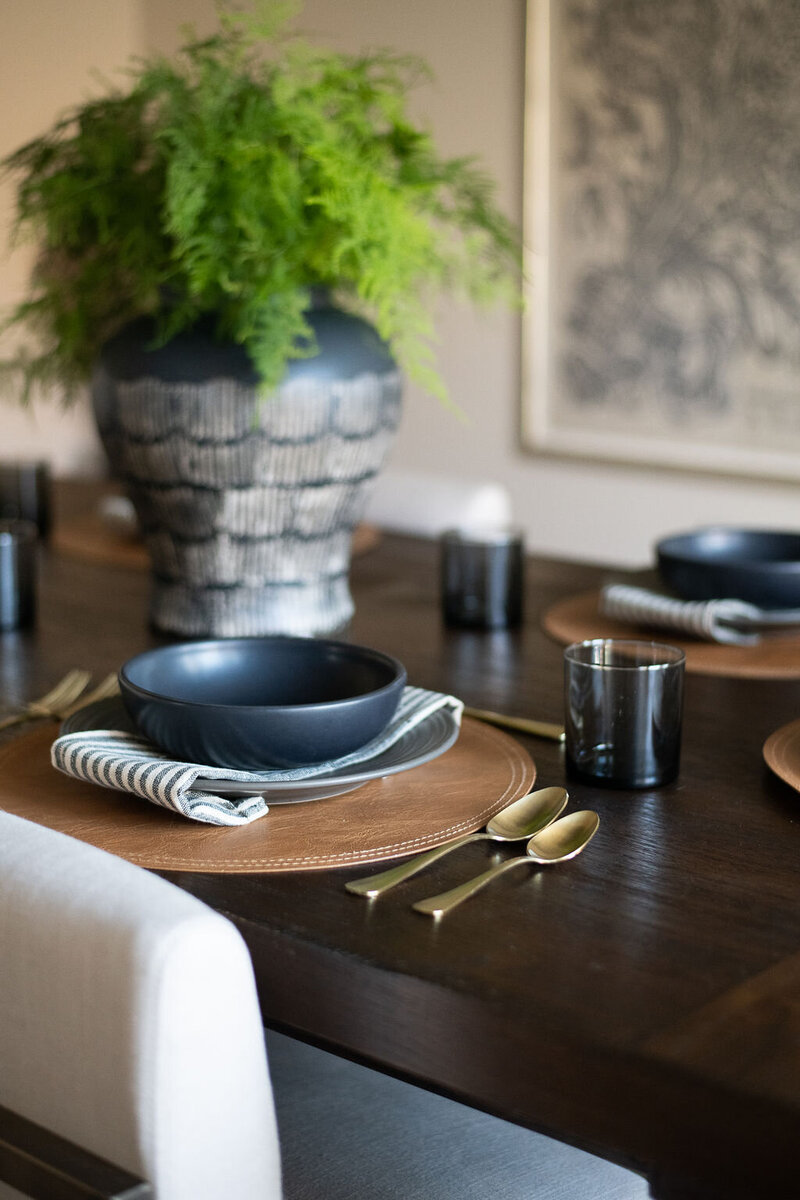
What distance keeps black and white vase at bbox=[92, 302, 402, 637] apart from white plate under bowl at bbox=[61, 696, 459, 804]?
0.31 metres

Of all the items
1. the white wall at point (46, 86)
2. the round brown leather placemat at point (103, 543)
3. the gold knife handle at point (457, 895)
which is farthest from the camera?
the white wall at point (46, 86)

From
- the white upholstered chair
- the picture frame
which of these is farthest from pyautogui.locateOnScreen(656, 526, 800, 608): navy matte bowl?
→ the picture frame

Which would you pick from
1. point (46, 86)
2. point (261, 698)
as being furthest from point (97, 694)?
point (46, 86)

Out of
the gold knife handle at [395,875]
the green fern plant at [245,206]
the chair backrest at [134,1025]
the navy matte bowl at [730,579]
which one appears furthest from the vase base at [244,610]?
the chair backrest at [134,1025]

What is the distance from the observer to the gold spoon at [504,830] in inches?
28.5

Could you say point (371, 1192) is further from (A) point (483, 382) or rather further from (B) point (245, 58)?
(A) point (483, 382)

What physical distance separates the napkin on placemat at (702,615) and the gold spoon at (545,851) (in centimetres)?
48

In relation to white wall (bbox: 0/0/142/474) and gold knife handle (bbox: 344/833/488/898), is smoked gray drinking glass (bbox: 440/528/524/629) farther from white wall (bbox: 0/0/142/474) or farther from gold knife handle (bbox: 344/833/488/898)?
white wall (bbox: 0/0/142/474)

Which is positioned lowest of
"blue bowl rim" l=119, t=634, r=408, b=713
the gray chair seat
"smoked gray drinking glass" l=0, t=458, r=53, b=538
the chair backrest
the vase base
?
the gray chair seat

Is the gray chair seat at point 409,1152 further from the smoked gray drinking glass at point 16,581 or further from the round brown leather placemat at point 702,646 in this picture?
the smoked gray drinking glass at point 16,581

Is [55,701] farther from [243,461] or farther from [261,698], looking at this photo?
[243,461]

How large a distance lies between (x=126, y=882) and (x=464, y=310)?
3.53 metres

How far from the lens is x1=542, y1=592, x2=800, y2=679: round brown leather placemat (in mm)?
1183

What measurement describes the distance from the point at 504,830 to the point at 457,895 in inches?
3.9
